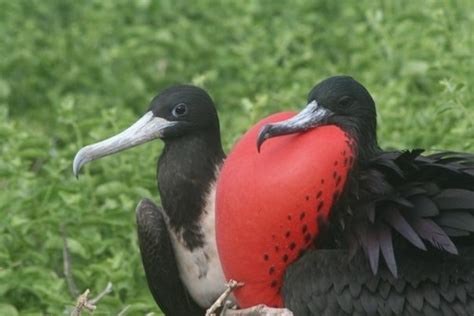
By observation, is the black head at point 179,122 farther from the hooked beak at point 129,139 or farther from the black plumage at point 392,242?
the black plumage at point 392,242

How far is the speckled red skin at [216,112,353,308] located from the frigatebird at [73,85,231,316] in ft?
1.83

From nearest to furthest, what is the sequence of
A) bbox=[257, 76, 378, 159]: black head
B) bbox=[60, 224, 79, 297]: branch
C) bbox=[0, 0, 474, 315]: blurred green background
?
1. bbox=[257, 76, 378, 159]: black head
2. bbox=[60, 224, 79, 297]: branch
3. bbox=[0, 0, 474, 315]: blurred green background

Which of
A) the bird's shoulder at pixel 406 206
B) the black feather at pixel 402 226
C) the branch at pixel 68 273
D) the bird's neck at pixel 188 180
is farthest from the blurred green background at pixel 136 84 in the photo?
the black feather at pixel 402 226

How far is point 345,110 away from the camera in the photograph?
6094 mm

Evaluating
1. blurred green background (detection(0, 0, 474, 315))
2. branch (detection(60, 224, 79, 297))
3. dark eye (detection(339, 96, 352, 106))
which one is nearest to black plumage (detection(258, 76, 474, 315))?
dark eye (detection(339, 96, 352, 106))

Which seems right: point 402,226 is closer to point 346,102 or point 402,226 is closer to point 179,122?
point 346,102

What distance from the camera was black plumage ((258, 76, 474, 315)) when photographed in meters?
5.68

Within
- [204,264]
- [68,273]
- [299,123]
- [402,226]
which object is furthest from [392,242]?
[68,273]

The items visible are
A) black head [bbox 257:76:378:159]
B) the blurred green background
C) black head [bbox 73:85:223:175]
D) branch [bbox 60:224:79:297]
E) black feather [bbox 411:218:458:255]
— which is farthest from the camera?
the blurred green background

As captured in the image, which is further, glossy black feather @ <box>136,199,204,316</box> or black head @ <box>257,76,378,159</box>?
glossy black feather @ <box>136,199,204,316</box>

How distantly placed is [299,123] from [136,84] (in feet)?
13.0

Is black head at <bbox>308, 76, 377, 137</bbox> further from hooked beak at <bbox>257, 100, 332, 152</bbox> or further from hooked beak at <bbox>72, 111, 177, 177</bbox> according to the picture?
hooked beak at <bbox>72, 111, 177, 177</bbox>

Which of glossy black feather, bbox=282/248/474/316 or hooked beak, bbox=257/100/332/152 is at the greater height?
hooked beak, bbox=257/100/332/152

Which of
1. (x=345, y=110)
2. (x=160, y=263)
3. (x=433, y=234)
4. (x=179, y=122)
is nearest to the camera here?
(x=433, y=234)
